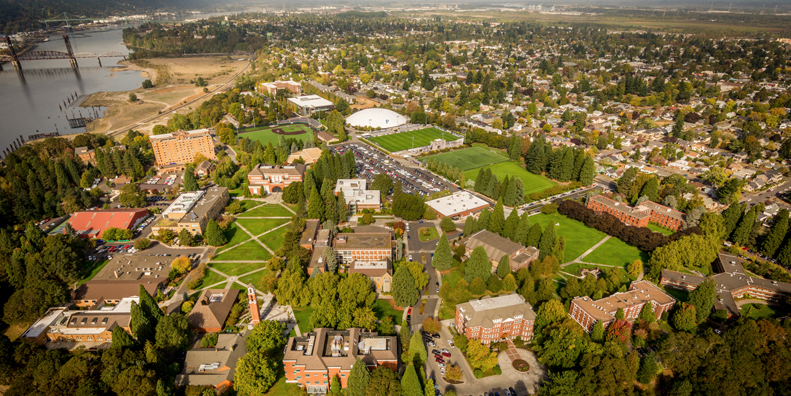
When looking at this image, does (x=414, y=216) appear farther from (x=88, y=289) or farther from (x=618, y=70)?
(x=618, y=70)

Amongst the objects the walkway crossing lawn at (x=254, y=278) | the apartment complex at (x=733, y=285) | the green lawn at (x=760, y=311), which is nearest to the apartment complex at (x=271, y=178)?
the walkway crossing lawn at (x=254, y=278)

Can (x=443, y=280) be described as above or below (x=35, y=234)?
below

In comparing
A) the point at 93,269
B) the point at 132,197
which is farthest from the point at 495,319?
the point at 132,197

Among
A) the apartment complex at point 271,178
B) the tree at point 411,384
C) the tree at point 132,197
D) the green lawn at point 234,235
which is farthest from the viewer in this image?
the apartment complex at point 271,178

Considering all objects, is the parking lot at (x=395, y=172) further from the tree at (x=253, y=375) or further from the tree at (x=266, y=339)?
the tree at (x=253, y=375)

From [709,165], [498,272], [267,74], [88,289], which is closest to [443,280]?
[498,272]

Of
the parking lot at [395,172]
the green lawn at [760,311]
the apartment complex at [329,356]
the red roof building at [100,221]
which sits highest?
the apartment complex at [329,356]

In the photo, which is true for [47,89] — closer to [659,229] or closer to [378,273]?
[378,273]
